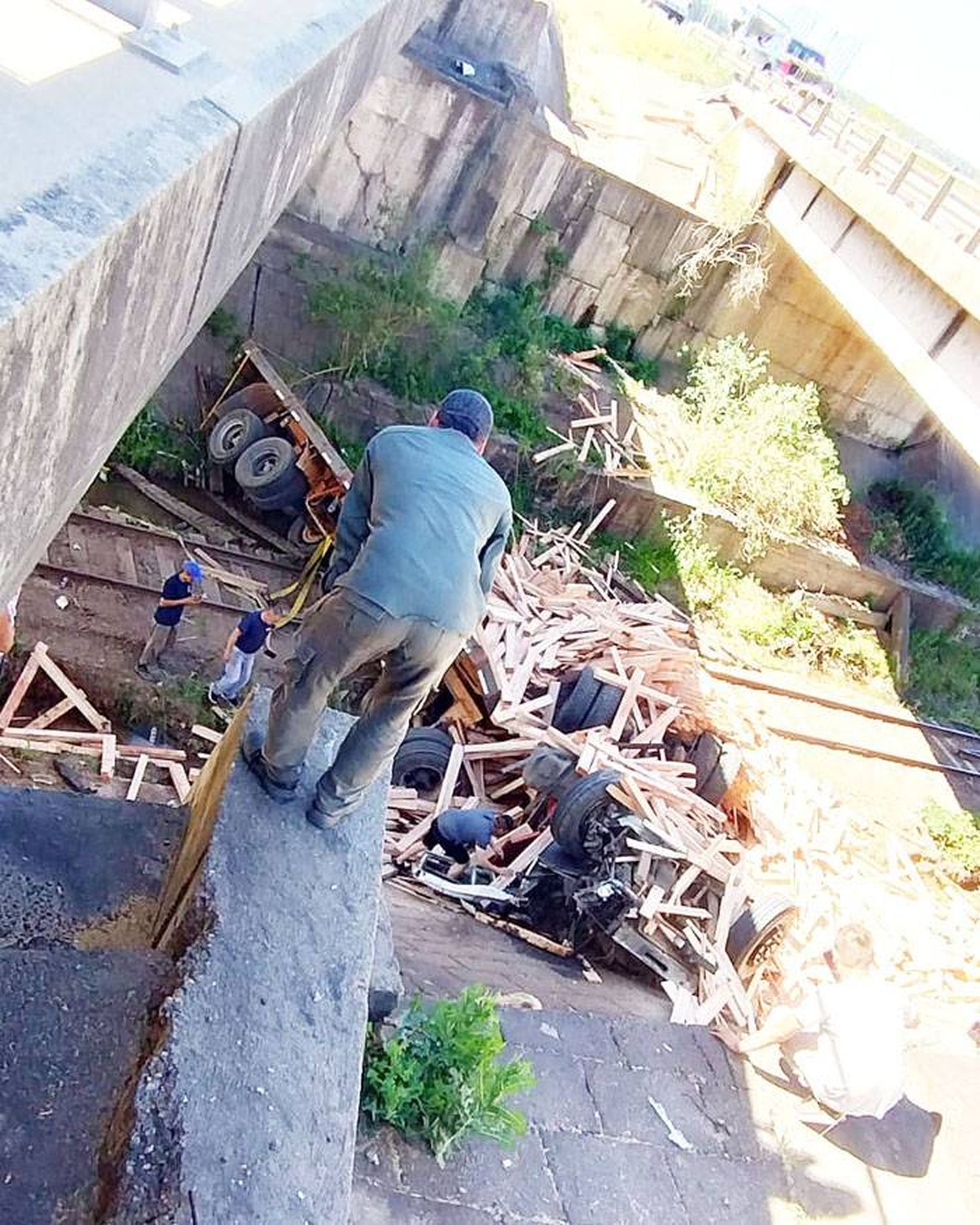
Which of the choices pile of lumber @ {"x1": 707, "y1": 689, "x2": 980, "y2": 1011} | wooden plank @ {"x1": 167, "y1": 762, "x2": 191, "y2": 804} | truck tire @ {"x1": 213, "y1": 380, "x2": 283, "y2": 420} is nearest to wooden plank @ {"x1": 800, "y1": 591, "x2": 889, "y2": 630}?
pile of lumber @ {"x1": 707, "y1": 689, "x2": 980, "y2": 1011}

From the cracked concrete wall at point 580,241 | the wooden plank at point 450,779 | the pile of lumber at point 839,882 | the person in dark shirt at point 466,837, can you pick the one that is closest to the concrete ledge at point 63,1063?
the person in dark shirt at point 466,837

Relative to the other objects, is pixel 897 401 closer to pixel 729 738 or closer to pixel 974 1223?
pixel 729 738

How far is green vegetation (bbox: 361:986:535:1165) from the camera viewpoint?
3.65m

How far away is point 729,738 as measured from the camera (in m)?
10.8

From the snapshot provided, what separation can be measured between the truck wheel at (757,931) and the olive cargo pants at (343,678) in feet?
15.5

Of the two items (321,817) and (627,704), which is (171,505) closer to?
(627,704)

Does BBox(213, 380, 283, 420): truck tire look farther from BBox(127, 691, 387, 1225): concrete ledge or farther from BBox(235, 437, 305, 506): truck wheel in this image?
BBox(127, 691, 387, 1225): concrete ledge

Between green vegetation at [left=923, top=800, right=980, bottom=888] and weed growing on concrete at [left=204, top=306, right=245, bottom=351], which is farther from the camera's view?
weed growing on concrete at [left=204, top=306, right=245, bottom=351]

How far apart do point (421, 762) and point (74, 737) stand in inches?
123

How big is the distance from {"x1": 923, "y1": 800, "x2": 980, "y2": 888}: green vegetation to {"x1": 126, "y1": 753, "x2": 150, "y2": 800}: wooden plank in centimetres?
892

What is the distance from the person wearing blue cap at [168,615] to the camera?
31.5 feet

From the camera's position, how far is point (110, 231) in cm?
224

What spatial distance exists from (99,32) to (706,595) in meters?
12.6

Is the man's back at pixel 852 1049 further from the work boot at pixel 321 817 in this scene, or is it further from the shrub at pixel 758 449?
the shrub at pixel 758 449
